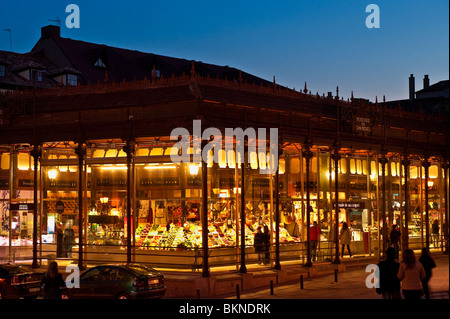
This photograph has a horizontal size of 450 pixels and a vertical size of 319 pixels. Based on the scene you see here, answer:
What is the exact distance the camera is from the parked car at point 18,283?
20.6m

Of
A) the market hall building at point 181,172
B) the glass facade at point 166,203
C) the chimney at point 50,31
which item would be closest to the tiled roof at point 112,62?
the chimney at point 50,31

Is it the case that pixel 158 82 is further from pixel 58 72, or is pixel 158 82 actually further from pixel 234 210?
pixel 58 72

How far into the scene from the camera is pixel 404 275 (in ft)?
46.4

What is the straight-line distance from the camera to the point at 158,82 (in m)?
24.9

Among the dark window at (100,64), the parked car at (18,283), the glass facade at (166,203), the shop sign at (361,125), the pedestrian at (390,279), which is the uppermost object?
the dark window at (100,64)

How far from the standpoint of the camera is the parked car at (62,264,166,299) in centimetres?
1967

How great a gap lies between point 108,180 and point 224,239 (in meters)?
5.75

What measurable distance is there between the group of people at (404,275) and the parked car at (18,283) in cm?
1151

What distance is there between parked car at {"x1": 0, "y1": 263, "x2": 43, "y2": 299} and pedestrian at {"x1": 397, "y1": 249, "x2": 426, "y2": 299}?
1228 cm

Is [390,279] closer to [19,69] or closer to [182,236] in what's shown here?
[182,236]

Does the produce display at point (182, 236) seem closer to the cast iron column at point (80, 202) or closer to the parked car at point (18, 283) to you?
the cast iron column at point (80, 202)

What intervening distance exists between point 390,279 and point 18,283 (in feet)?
39.1

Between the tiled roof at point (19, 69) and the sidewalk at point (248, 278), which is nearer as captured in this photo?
the sidewalk at point (248, 278)
